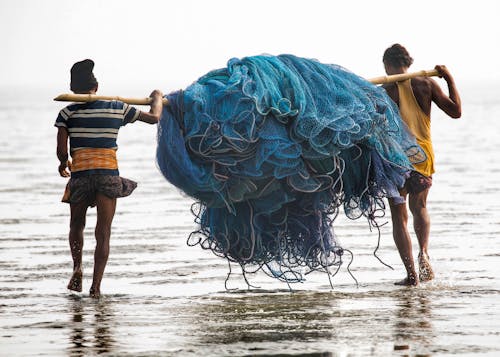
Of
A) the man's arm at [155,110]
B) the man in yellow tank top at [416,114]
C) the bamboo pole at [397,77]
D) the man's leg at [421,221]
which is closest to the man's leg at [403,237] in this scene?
the man in yellow tank top at [416,114]

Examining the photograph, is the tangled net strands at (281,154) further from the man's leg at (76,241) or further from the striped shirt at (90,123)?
the man's leg at (76,241)

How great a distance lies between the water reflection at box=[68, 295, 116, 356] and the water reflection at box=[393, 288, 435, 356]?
1.84 m

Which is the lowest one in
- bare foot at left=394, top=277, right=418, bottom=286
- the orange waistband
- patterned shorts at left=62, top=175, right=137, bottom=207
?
bare foot at left=394, top=277, right=418, bottom=286

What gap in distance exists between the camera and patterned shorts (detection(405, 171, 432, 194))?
11.1 meters

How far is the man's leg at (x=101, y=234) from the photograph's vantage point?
1050cm

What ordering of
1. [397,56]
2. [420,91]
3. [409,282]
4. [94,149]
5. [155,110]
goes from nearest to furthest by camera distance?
1. [155,110]
2. [94,149]
3. [409,282]
4. [420,91]
5. [397,56]

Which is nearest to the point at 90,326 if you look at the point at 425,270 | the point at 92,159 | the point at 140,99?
the point at 92,159

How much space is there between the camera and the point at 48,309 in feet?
32.8

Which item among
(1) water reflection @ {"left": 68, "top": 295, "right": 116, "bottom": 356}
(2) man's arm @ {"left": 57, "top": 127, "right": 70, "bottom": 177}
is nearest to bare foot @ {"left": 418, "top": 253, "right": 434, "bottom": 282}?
(1) water reflection @ {"left": 68, "top": 295, "right": 116, "bottom": 356}

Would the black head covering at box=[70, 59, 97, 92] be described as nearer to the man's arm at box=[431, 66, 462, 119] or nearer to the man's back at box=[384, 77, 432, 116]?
the man's back at box=[384, 77, 432, 116]

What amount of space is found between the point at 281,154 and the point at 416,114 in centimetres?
165

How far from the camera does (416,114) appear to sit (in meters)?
11.1

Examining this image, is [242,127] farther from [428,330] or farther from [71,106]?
[428,330]

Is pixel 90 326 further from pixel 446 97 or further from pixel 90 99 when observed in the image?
pixel 446 97
